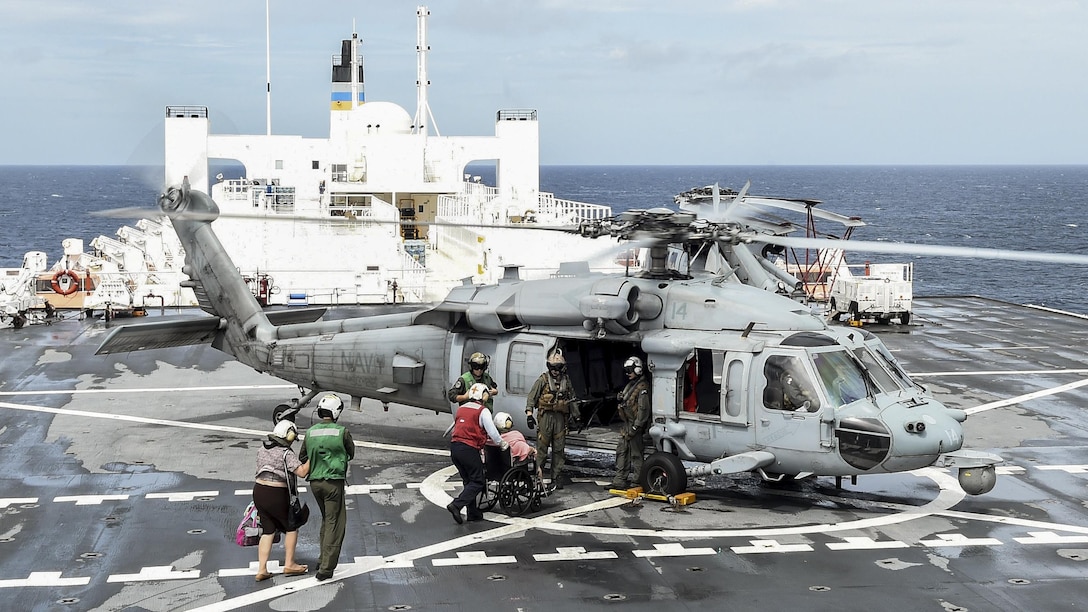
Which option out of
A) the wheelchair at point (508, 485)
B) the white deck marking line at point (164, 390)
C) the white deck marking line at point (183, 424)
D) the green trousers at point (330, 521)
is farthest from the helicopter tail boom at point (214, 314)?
the green trousers at point (330, 521)

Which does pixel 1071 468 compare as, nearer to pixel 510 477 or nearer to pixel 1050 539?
pixel 1050 539

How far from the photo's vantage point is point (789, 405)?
13.2 m

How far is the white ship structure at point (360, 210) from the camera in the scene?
36.1m

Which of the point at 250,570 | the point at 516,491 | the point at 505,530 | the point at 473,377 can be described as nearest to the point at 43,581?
the point at 250,570

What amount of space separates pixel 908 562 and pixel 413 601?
16.5ft

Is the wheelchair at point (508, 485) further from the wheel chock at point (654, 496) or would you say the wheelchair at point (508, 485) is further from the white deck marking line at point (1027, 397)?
the white deck marking line at point (1027, 397)

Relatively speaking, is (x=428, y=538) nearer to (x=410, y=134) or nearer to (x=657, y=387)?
(x=657, y=387)

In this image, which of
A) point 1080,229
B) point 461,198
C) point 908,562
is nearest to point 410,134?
point 461,198

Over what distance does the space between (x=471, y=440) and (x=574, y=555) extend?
1813 mm

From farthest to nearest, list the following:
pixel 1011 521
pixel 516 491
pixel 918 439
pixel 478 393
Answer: pixel 516 491, pixel 1011 521, pixel 478 393, pixel 918 439

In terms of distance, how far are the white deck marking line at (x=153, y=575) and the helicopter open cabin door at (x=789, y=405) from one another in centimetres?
644

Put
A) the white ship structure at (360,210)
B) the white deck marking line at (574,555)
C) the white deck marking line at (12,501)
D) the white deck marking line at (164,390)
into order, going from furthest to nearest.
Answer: the white ship structure at (360,210) < the white deck marking line at (164,390) < the white deck marking line at (12,501) < the white deck marking line at (574,555)

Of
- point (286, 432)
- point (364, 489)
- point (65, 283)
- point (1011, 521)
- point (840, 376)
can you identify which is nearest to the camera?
point (286, 432)

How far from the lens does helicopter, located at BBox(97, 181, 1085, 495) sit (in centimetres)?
1297
